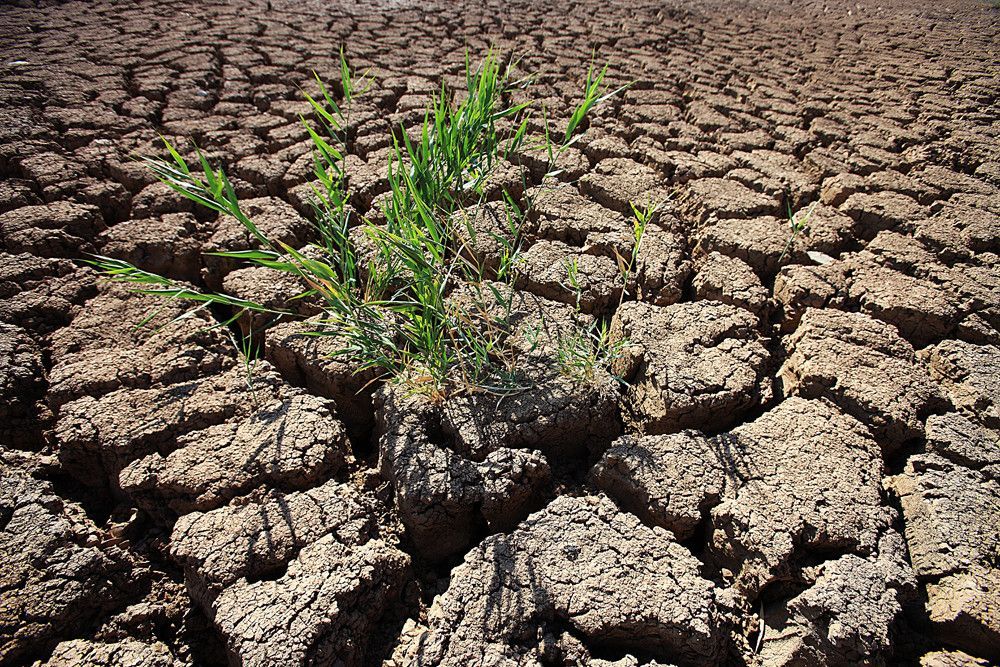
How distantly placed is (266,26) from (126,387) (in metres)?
3.10

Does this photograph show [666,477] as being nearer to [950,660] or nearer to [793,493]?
[793,493]

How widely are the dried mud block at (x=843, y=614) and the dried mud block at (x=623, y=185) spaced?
4.48ft

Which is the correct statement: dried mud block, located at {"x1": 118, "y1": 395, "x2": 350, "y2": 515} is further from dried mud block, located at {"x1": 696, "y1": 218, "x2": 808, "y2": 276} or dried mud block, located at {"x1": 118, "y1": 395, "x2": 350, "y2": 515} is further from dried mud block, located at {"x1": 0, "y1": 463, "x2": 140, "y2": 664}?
dried mud block, located at {"x1": 696, "y1": 218, "x2": 808, "y2": 276}

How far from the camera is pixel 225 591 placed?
3.45 ft

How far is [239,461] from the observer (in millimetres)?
1239

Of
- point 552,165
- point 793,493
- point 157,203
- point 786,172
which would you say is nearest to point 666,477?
point 793,493

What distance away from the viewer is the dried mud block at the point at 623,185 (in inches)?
81.6

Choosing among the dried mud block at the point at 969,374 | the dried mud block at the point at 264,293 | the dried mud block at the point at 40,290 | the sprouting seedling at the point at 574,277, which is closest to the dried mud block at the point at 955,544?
the dried mud block at the point at 969,374

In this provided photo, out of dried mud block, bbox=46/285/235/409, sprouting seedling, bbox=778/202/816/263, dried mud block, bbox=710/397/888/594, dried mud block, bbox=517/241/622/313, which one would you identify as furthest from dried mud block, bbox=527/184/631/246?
dried mud block, bbox=46/285/235/409

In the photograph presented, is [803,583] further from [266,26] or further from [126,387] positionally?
[266,26]

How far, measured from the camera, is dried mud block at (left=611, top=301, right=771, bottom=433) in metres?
1.38

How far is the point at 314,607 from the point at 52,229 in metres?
1.63

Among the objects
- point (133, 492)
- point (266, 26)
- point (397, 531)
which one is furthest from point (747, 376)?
point (266, 26)

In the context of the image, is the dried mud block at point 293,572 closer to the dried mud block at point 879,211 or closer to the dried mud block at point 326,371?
the dried mud block at point 326,371
